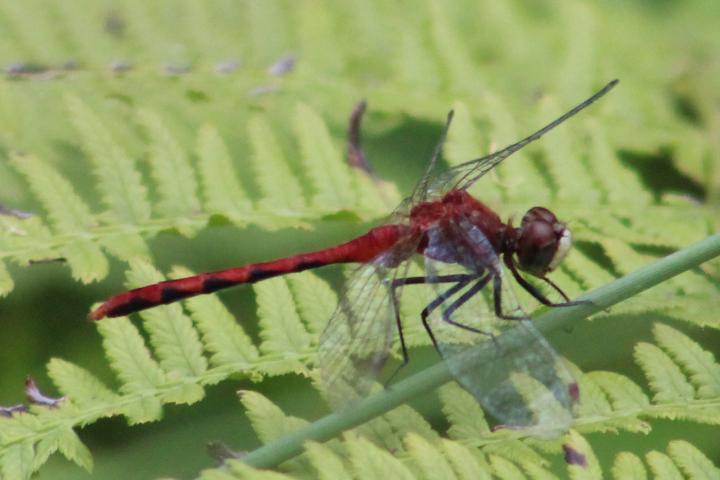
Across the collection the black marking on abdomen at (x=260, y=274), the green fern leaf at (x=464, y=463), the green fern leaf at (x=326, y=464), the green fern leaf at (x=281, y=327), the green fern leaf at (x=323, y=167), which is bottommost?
the green fern leaf at (x=464, y=463)

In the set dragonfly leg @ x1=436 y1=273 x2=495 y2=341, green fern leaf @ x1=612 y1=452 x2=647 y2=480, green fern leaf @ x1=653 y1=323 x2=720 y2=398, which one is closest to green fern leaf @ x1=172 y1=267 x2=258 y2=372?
dragonfly leg @ x1=436 y1=273 x2=495 y2=341

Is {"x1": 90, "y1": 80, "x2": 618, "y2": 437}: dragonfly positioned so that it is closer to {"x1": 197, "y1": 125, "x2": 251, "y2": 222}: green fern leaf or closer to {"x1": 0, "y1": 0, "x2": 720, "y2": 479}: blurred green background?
{"x1": 197, "y1": 125, "x2": 251, "y2": 222}: green fern leaf

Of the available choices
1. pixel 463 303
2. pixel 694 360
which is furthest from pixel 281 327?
pixel 694 360

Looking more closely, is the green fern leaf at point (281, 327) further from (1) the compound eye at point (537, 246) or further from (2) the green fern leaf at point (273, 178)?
(1) the compound eye at point (537, 246)

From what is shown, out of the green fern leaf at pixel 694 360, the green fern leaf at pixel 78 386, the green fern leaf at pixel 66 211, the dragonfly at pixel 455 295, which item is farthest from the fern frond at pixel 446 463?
the green fern leaf at pixel 66 211

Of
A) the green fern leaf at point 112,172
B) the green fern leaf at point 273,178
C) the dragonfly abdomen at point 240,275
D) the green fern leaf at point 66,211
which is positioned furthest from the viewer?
the green fern leaf at point 273,178

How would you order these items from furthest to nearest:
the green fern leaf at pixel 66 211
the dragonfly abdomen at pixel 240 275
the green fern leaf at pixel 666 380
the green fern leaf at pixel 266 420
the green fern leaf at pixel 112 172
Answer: the green fern leaf at pixel 112 172 → the green fern leaf at pixel 66 211 → the dragonfly abdomen at pixel 240 275 → the green fern leaf at pixel 666 380 → the green fern leaf at pixel 266 420

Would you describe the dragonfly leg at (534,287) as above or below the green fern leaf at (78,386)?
below
